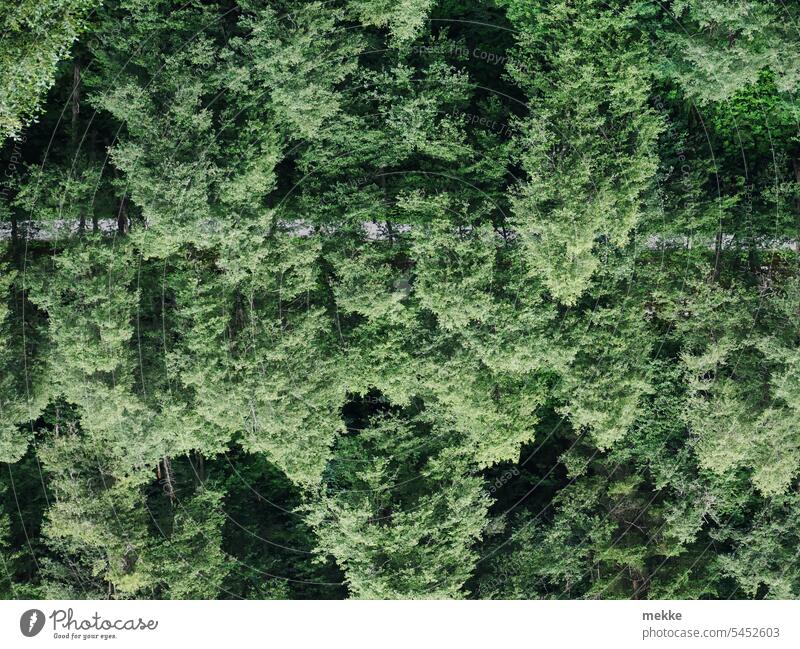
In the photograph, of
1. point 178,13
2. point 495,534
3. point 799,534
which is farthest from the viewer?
point 495,534

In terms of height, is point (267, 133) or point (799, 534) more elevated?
point (267, 133)

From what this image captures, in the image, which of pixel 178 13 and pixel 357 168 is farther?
pixel 357 168

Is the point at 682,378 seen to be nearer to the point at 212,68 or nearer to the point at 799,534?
the point at 799,534

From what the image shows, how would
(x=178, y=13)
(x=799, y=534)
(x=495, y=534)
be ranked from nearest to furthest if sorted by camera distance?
(x=178, y=13), (x=799, y=534), (x=495, y=534)

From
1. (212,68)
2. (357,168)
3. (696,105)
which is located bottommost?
(357,168)

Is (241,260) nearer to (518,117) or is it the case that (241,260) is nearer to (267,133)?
(267,133)

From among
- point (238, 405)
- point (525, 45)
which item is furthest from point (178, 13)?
point (238, 405)
